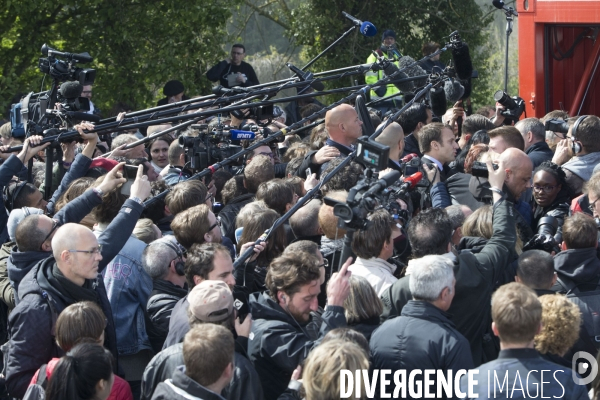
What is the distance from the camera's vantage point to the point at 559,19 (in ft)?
33.6

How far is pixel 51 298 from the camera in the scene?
15.0 ft

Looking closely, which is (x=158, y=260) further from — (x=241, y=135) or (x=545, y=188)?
(x=545, y=188)

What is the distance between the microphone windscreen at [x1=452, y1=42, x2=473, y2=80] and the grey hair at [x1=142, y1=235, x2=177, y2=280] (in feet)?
11.1

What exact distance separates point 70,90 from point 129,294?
1.98 m

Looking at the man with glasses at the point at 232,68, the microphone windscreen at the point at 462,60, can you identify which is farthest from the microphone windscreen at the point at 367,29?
the man with glasses at the point at 232,68

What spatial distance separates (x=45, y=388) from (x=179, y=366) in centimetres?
65

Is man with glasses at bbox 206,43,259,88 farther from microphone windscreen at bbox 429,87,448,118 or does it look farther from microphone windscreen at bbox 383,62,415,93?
microphone windscreen at bbox 429,87,448,118

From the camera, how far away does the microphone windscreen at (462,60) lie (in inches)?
293

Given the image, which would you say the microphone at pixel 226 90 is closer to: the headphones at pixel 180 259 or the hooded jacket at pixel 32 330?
the headphones at pixel 180 259

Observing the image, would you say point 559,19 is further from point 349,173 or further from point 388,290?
point 388,290

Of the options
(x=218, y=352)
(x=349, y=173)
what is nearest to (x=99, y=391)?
(x=218, y=352)

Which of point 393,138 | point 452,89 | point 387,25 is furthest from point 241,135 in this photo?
point 387,25

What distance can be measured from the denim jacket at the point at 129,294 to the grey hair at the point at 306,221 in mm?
1045

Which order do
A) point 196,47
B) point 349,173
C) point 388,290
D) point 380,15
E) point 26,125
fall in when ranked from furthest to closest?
point 380,15, point 196,47, point 26,125, point 349,173, point 388,290
